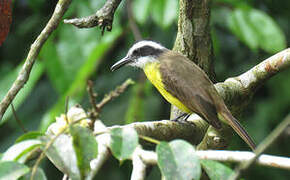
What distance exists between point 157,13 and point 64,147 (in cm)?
269

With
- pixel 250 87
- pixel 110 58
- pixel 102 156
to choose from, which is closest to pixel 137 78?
pixel 110 58

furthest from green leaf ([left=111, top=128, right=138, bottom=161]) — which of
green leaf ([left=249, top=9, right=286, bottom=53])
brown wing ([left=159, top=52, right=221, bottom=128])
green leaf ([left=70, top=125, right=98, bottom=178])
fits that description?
green leaf ([left=249, top=9, right=286, bottom=53])

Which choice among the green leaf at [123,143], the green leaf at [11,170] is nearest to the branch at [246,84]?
the green leaf at [123,143]

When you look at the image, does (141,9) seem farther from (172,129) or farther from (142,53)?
(172,129)

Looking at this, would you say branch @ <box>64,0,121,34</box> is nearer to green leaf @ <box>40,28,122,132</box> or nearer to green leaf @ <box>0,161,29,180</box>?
green leaf @ <box>0,161,29,180</box>

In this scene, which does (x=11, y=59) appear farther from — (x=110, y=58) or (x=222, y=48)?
(x=222, y=48)

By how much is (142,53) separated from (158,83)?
1.17 ft

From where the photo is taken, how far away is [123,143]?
1.51m

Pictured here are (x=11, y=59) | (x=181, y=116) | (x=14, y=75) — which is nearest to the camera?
(x=181, y=116)

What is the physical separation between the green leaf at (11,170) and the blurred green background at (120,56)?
260cm

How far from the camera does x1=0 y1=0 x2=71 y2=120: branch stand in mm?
1974

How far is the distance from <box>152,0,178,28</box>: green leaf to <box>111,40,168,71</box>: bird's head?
0.57 feet

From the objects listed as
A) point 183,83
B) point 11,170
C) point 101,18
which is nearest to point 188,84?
point 183,83

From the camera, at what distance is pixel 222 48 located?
17.1 ft
